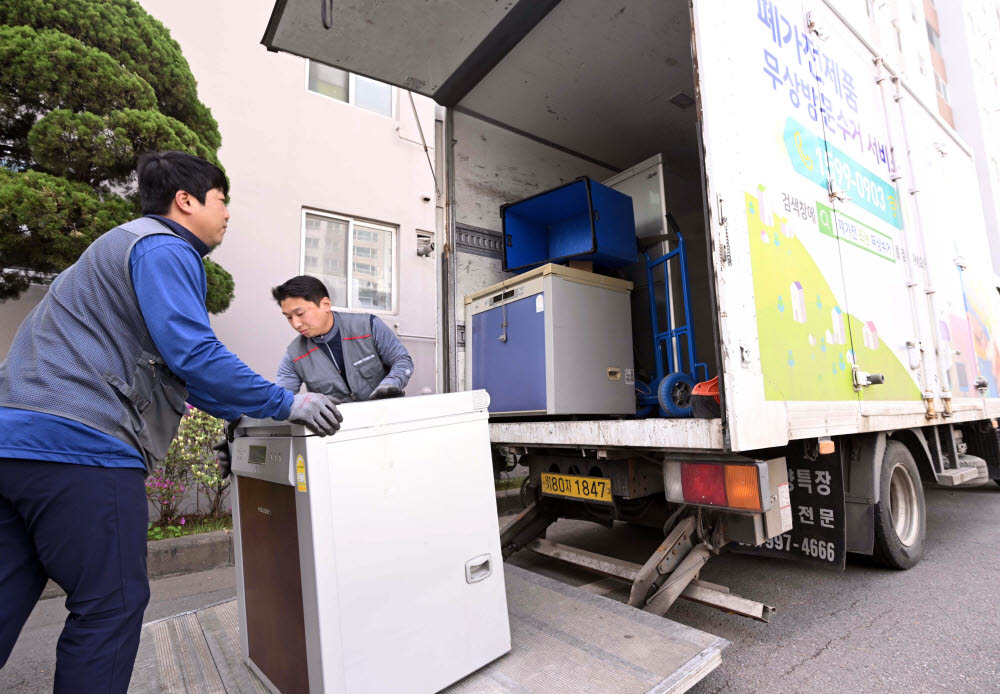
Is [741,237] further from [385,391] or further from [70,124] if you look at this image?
[70,124]

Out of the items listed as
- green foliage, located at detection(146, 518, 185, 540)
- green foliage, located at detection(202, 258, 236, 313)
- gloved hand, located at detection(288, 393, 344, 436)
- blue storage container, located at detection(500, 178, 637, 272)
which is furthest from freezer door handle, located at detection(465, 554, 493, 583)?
green foliage, located at detection(202, 258, 236, 313)

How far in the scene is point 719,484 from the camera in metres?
2.00

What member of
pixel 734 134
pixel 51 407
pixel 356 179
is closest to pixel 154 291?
pixel 51 407

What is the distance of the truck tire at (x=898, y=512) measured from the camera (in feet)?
9.66

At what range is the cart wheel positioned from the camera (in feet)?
10.2

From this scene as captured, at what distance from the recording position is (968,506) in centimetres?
535

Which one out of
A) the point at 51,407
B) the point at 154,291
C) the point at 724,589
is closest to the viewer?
the point at 51,407

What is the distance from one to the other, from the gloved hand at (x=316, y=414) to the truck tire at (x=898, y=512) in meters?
2.96

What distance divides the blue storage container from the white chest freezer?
213 centimetres

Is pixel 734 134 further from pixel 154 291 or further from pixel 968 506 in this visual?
pixel 968 506

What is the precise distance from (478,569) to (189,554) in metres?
3.22

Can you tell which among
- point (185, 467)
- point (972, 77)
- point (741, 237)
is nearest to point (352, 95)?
point (185, 467)

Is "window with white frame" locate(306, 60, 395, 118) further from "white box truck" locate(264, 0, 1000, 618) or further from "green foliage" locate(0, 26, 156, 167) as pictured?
"white box truck" locate(264, 0, 1000, 618)

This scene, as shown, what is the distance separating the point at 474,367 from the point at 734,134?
2015 mm
